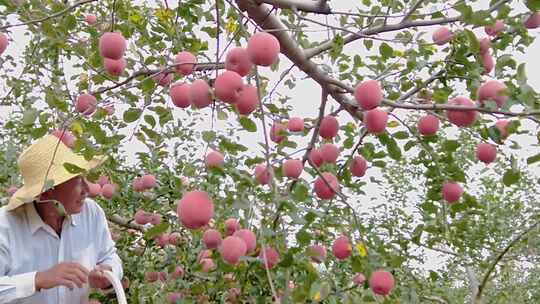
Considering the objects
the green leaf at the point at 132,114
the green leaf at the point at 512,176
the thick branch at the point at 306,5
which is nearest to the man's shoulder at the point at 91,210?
the green leaf at the point at 132,114

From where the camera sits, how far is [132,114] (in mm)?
1457

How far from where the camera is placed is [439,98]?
51.8 inches

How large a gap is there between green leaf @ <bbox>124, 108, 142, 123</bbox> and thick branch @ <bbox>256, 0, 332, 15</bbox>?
440mm

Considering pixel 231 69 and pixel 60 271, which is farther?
pixel 60 271

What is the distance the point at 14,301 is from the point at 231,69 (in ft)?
3.08

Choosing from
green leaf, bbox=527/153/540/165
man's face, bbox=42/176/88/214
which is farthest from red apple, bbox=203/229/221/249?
green leaf, bbox=527/153/540/165

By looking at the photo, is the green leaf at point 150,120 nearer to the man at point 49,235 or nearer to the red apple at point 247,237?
the man at point 49,235

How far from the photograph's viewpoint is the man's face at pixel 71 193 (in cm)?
166

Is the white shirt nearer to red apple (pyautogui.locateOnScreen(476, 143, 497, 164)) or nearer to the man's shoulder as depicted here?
the man's shoulder

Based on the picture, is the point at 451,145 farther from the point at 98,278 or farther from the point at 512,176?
the point at 98,278

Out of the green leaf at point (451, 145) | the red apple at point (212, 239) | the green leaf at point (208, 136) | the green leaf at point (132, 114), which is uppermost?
the green leaf at point (132, 114)

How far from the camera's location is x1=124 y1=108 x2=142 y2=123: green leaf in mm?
1447

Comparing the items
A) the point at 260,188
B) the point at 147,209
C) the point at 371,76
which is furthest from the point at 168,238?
the point at 371,76

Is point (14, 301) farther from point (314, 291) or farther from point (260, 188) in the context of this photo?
point (314, 291)
